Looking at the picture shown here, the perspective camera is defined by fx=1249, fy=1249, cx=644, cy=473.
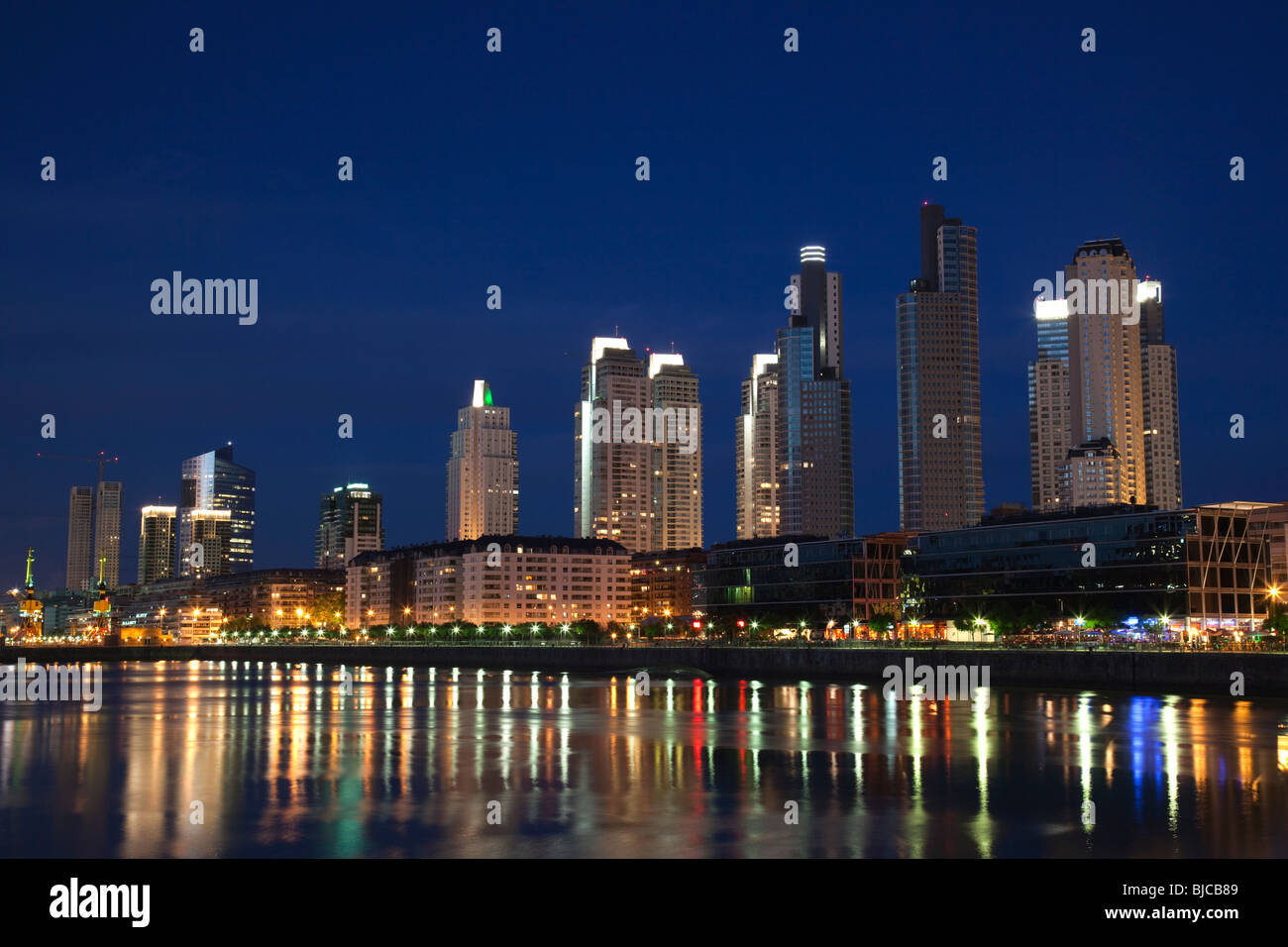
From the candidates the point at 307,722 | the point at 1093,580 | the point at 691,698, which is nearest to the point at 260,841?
the point at 307,722

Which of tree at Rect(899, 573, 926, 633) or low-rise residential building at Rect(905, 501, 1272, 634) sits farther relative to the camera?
tree at Rect(899, 573, 926, 633)

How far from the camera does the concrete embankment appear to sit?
3420 inches

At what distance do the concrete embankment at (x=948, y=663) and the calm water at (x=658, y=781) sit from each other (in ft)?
18.8

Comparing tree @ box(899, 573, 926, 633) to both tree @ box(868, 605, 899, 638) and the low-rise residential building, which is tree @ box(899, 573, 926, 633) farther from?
the low-rise residential building

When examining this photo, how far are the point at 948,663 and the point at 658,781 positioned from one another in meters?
71.4

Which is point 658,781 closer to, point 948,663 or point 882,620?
point 948,663

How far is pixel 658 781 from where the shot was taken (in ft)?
150

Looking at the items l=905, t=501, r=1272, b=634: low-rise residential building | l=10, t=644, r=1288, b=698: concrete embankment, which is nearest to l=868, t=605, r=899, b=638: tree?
l=905, t=501, r=1272, b=634: low-rise residential building

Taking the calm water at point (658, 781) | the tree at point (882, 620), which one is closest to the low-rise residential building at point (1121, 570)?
the tree at point (882, 620)

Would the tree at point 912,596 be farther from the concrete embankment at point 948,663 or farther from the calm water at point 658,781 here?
the calm water at point 658,781

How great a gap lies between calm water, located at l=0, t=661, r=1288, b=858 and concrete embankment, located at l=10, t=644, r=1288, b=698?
18.8ft

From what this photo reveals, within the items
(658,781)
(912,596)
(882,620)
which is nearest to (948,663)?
(882,620)
